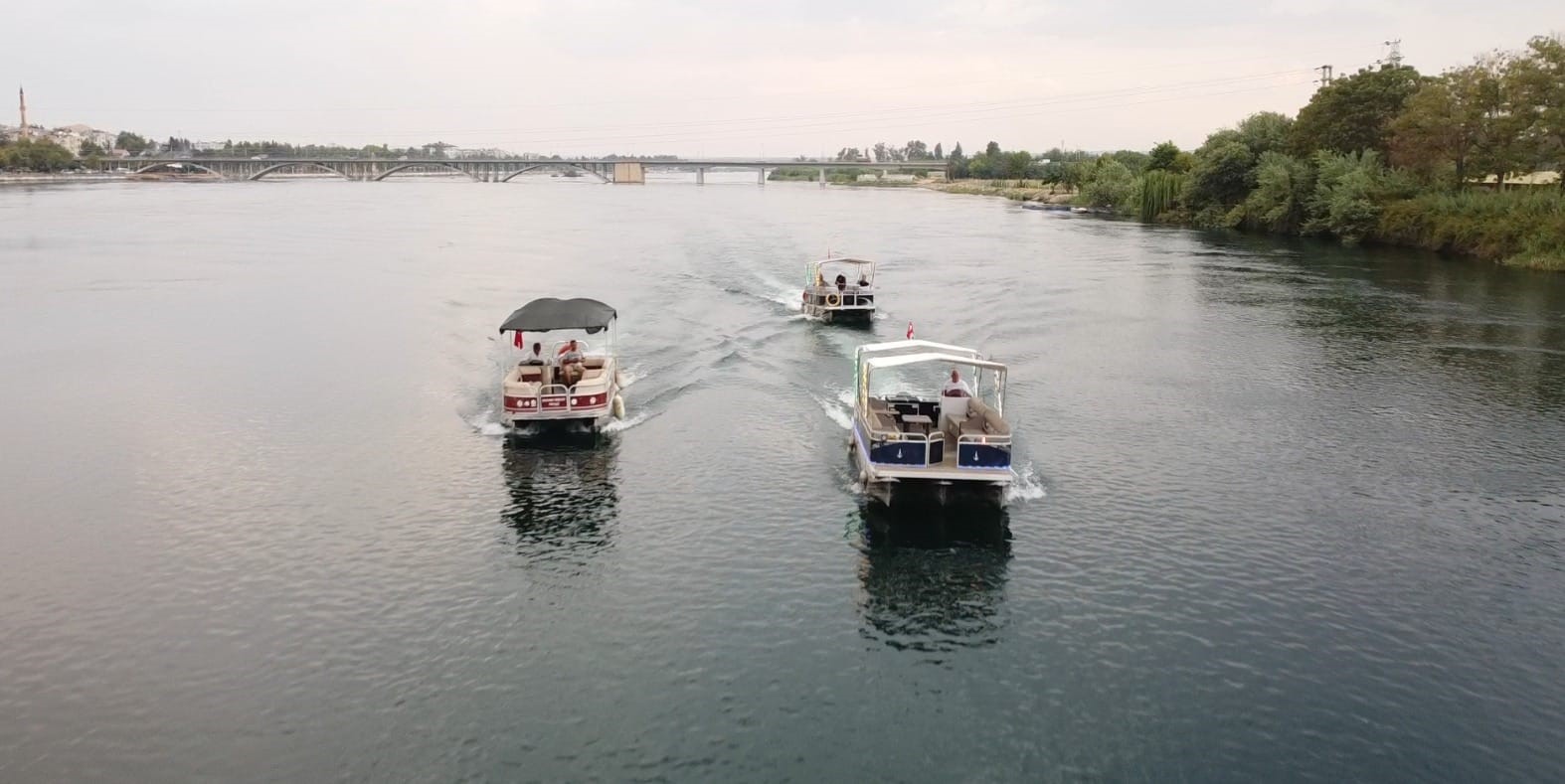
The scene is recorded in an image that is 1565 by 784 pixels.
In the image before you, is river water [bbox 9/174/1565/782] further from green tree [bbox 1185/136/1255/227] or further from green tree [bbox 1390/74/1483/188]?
green tree [bbox 1185/136/1255/227]

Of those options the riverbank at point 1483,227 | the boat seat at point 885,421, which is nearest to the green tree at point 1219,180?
the riverbank at point 1483,227

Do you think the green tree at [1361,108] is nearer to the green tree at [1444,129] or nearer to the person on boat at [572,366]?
the green tree at [1444,129]

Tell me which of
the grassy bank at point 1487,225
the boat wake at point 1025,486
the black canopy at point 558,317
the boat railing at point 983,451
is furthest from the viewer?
the grassy bank at point 1487,225

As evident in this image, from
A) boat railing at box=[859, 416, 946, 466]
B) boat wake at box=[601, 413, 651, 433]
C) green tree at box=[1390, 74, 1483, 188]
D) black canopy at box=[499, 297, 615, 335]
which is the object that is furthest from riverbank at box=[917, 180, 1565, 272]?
black canopy at box=[499, 297, 615, 335]

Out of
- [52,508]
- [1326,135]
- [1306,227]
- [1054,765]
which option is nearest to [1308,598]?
[1054,765]

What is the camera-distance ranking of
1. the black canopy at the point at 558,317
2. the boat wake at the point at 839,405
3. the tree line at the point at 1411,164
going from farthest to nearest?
the tree line at the point at 1411,164
the boat wake at the point at 839,405
the black canopy at the point at 558,317

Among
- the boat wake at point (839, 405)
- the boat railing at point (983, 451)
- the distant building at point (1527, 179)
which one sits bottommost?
the boat wake at point (839, 405)
